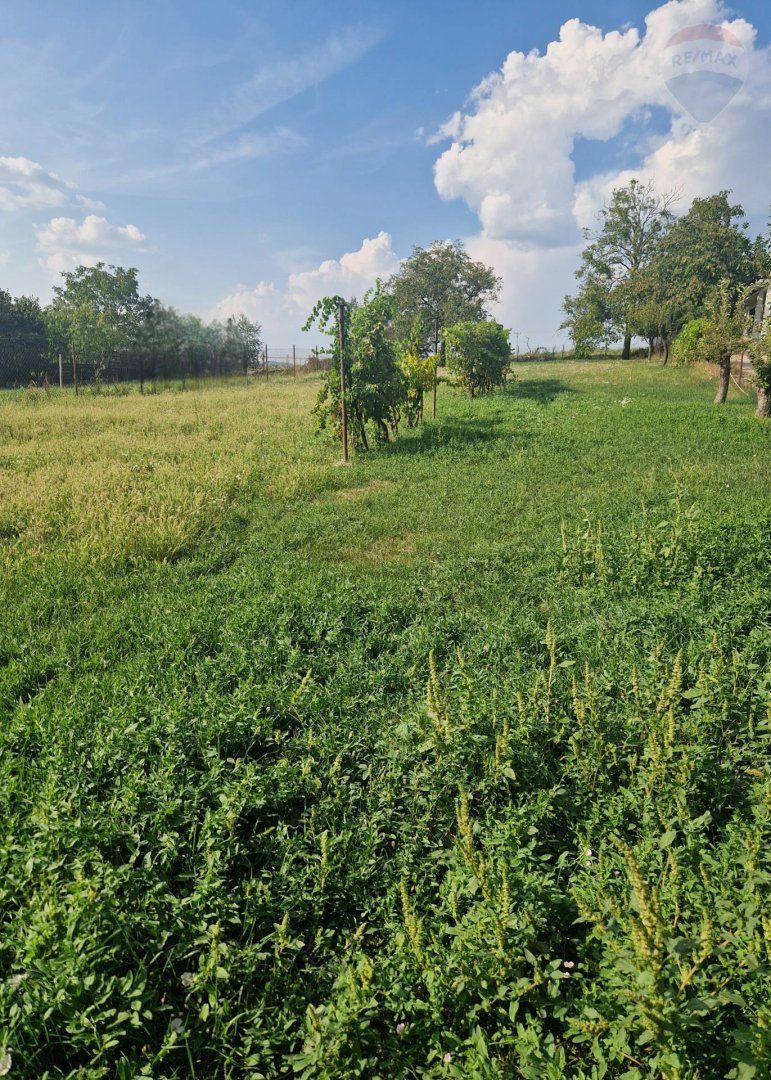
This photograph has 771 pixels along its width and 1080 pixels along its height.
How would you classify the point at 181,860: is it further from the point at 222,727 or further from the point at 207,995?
the point at 222,727

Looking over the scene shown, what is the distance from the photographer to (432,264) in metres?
51.9

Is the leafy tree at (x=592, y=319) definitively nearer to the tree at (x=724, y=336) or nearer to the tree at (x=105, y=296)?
the tree at (x=724, y=336)

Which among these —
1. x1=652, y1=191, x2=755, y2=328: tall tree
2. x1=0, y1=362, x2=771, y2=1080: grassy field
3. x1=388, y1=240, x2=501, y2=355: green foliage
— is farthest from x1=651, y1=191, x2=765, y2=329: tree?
x1=0, y1=362, x2=771, y2=1080: grassy field

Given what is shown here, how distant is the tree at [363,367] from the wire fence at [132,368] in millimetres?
18566

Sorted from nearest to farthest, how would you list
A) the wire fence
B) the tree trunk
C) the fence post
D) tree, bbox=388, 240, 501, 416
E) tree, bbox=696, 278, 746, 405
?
the fence post
tree, bbox=696, 278, 746, 405
the tree trunk
the wire fence
tree, bbox=388, 240, 501, 416

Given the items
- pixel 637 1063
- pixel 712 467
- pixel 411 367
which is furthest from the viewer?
pixel 411 367

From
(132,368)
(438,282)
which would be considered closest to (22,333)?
(132,368)

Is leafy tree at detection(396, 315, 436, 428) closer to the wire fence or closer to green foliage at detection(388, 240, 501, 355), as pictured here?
the wire fence

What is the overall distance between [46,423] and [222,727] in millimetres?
14484

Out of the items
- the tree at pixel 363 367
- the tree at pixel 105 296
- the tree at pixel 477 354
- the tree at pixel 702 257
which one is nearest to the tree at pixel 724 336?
the tree at pixel 477 354

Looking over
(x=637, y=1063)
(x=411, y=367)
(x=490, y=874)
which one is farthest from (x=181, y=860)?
(x=411, y=367)

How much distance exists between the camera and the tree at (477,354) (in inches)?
783

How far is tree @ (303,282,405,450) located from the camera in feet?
39.4

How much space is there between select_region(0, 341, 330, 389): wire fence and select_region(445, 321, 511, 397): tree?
49.1 feet
